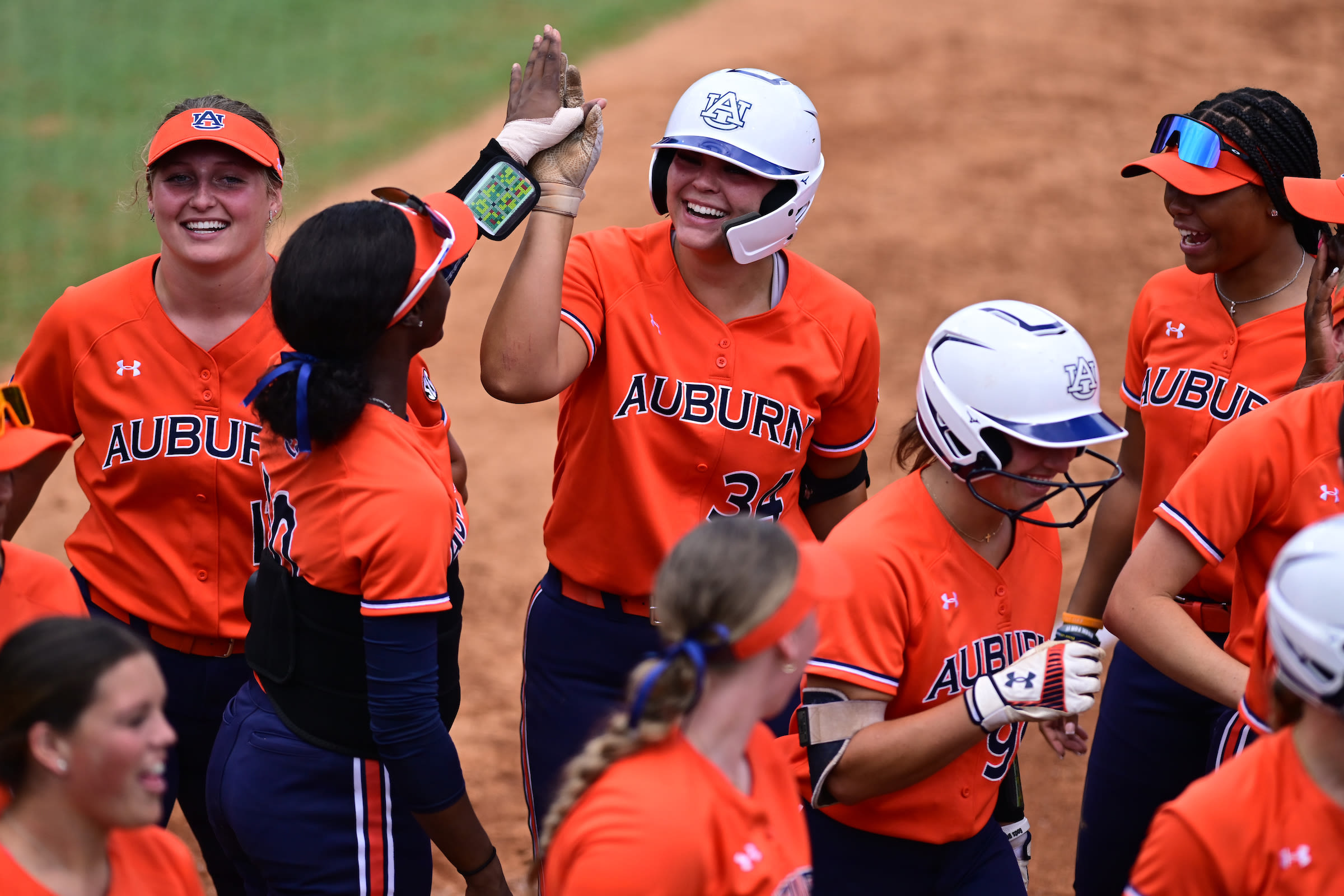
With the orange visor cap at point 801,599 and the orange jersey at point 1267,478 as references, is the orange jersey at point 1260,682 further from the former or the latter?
the orange visor cap at point 801,599

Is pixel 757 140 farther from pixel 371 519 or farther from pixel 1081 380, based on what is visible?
pixel 371 519

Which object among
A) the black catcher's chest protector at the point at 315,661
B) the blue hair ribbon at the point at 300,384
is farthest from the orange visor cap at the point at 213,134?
the black catcher's chest protector at the point at 315,661

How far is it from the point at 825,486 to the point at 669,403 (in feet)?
1.98

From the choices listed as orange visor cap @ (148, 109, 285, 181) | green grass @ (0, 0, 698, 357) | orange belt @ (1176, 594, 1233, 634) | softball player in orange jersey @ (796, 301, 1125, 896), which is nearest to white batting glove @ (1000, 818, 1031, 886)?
softball player in orange jersey @ (796, 301, 1125, 896)

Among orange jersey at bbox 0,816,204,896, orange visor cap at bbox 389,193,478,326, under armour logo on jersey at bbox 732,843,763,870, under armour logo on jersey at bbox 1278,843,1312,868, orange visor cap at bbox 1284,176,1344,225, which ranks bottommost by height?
orange jersey at bbox 0,816,204,896

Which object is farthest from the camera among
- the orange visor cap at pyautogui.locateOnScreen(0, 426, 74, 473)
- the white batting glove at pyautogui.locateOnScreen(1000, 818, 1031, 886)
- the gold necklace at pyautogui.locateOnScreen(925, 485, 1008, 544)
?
the white batting glove at pyautogui.locateOnScreen(1000, 818, 1031, 886)

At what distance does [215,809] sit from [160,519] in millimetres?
892

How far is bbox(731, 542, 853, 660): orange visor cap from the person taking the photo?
6.93ft

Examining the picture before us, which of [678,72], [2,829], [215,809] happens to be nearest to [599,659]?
[215,809]

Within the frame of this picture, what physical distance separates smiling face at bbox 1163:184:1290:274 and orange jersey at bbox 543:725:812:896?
8.13ft

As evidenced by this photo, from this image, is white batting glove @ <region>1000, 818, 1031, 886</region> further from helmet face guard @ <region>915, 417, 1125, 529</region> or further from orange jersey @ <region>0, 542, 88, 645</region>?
orange jersey @ <region>0, 542, 88, 645</region>

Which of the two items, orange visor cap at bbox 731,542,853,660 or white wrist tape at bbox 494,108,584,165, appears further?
white wrist tape at bbox 494,108,584,165

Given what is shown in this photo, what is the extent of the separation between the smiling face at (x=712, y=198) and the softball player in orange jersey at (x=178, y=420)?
112cm

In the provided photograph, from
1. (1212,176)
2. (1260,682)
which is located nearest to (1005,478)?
(1260,682)
